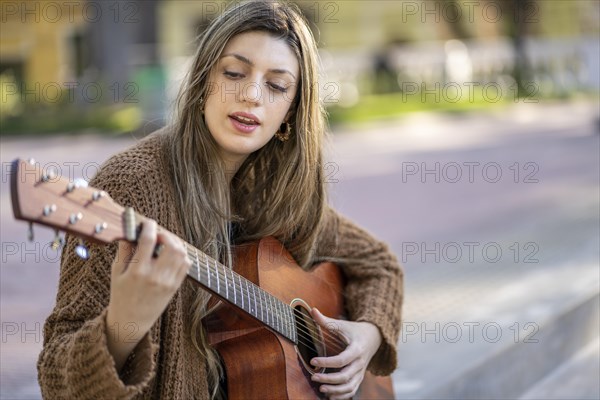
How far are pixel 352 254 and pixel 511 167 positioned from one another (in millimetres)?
8428

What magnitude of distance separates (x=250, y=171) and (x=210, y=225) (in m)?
0.45

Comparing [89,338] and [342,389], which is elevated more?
[89,338]

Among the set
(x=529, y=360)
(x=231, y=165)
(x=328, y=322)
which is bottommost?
(x=529, y=360)

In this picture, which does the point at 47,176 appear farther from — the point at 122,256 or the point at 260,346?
the point at 260,346

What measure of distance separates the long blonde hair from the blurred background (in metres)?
0.29

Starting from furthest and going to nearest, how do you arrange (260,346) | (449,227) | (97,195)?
(449,227) → (260,346) → (97,195)

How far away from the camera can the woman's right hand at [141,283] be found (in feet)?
6.37

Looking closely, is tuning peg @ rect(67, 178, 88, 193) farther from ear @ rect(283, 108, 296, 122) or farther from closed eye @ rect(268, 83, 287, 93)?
ear @ rect(283, 108, 296, 122)

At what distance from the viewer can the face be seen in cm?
266

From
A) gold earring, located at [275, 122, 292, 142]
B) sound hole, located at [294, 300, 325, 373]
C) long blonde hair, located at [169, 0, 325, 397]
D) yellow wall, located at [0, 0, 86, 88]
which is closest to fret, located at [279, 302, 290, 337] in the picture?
sound hole, located at [294, 300, 325, 373]

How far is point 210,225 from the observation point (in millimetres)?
2609

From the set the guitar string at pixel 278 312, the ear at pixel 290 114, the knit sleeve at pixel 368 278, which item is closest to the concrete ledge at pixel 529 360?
the knit sleeve at pixel 368 278

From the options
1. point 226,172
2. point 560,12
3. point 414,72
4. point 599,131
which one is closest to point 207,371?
point 226,172

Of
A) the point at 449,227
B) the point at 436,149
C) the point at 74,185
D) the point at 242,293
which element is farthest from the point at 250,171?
the point at 436,149
